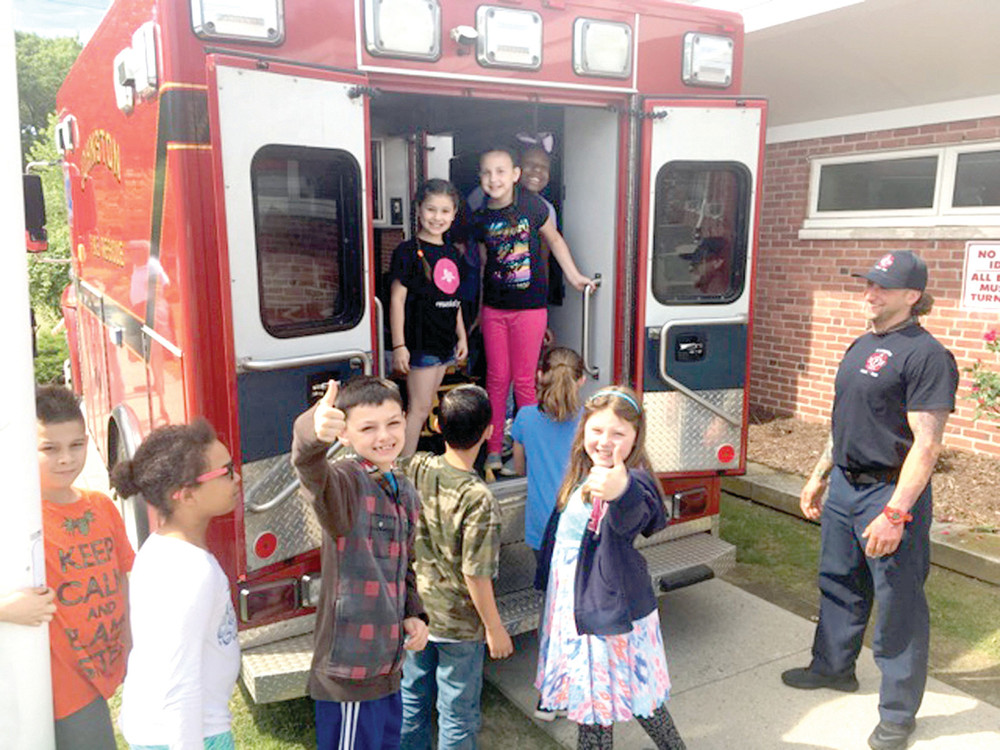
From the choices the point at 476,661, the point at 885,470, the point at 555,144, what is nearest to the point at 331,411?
the point at 476,661

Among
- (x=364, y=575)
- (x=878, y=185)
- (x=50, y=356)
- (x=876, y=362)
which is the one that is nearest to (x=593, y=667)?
(x=364, y=575)

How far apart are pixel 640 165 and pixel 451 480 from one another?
6.40 ft

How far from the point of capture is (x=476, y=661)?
282 cm

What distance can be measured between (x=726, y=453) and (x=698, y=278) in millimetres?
878

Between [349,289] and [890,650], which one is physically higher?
[349,289]

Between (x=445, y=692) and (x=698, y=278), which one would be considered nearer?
(x=445, y=692)

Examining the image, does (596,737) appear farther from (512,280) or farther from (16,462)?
(512,280)

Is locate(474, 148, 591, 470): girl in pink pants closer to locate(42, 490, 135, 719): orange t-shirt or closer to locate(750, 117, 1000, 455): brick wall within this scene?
locate(42, 490, 135, 719): orange t-shirt

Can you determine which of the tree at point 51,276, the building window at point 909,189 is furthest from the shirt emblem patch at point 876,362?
the tree at point 51,276

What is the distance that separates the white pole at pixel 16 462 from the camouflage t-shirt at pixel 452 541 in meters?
1.20

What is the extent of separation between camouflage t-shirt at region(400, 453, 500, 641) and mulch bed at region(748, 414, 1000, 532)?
3.91 meters

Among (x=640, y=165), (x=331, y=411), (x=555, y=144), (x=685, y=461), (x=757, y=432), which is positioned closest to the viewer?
(x=331, y=411)

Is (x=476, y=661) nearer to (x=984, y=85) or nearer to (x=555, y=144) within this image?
(x=555, y=144)

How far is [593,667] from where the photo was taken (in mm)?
2678
